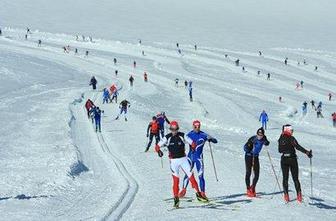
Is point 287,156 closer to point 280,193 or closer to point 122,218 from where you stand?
point 280,193

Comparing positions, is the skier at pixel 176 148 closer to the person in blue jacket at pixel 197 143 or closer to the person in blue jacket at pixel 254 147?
the person in blue jacket at pixel 197 143

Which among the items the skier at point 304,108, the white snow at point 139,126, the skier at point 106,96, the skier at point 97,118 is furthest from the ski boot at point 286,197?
the skier at point 304,108

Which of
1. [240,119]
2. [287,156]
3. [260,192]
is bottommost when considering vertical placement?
[240,119]

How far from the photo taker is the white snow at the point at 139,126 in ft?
45.0

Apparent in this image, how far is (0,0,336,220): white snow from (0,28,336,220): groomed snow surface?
2.8 inches

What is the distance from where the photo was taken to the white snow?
13.7m

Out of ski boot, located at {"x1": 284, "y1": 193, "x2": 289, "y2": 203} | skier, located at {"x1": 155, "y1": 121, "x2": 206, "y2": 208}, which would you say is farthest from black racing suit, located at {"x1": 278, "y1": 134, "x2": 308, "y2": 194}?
skier, located at {"x1": 155, "y1": 121, "x2": 206, "y2": 208}

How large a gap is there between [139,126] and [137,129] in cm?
147

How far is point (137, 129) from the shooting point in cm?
3119

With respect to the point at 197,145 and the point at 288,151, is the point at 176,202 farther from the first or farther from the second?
the point at 288,151

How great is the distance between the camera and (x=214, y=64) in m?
84.8

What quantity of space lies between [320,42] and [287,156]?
13989cm

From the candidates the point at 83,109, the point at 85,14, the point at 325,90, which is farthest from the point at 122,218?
the point at 85,14

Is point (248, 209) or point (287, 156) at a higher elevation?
point (287, 156)
